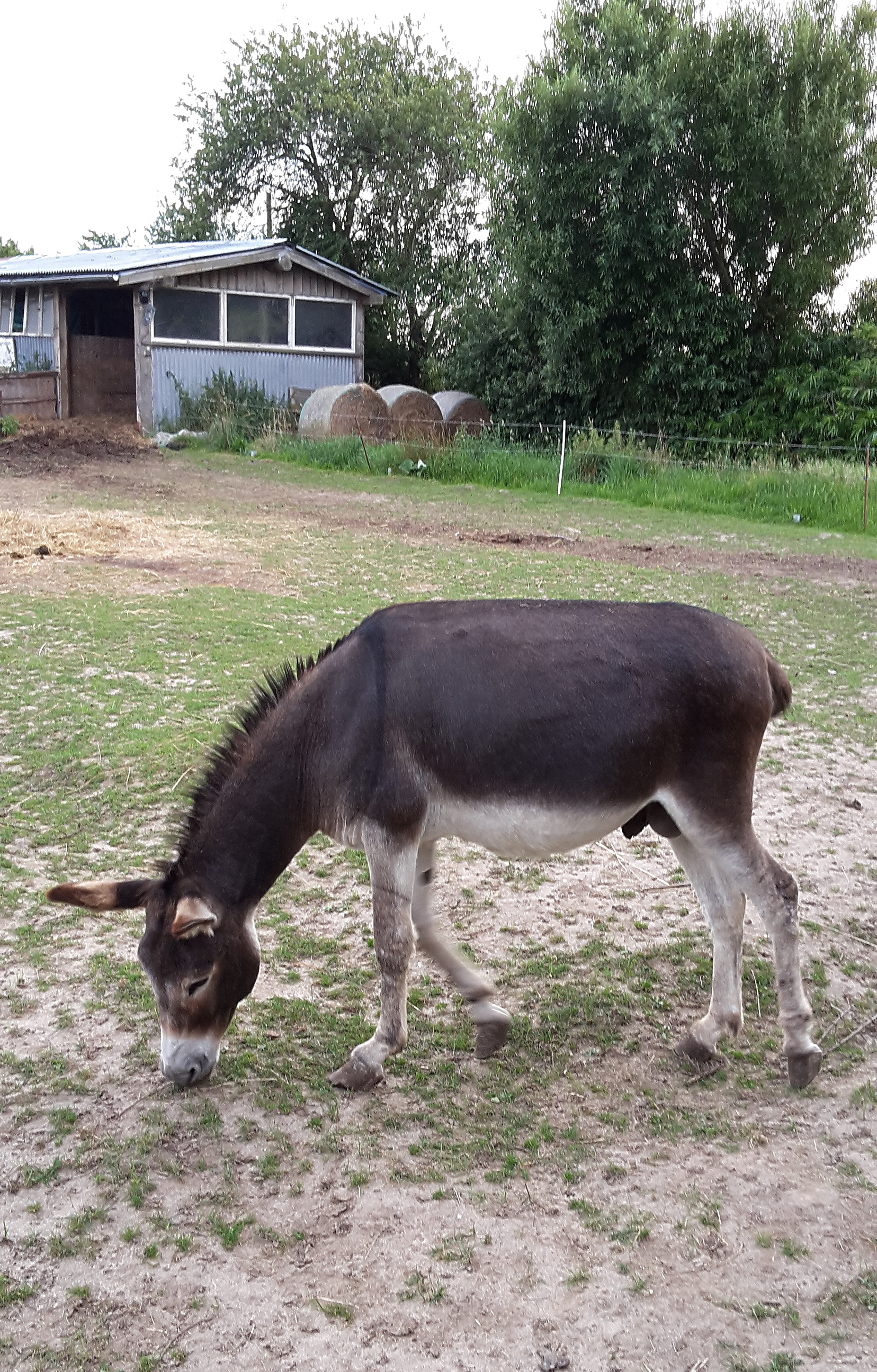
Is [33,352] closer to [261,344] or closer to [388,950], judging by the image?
[261,344]

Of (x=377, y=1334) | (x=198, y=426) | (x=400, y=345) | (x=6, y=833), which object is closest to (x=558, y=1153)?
(x=377, y=1334)

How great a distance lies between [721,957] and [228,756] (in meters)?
1.78

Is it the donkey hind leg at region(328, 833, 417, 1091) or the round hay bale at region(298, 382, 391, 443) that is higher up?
the round hay bale at region(298, 382, 391, 443)

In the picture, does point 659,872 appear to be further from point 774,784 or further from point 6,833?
point 6,833

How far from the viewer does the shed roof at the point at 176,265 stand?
22312 mm

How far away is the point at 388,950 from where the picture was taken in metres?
3.58

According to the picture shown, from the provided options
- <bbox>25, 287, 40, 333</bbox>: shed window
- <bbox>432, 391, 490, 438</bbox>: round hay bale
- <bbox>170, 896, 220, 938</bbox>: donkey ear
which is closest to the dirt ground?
<bbox>170, 896, 220, 938</bbox>: donkey ear

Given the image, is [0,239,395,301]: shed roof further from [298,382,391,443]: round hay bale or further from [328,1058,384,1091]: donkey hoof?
[328,1058,384,1091]: donkey hoof

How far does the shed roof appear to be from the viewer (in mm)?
22312

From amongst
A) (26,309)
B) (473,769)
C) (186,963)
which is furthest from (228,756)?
(26,309)

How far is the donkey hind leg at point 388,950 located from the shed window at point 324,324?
23182 mm

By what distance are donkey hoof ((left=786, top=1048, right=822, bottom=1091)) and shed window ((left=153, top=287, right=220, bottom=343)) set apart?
883 inches

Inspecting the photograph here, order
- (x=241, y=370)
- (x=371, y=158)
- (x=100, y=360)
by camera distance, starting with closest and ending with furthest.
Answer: (x=241, y=370) → (x=100, y=360) → (x=371, y=158)

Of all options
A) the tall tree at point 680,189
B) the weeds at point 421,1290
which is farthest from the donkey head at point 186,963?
the tall tree at point 680,189
